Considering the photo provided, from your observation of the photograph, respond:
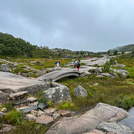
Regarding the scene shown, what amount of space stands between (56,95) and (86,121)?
12.6 feet

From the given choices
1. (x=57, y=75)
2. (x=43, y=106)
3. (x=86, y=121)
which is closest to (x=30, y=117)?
(x=43, y=106)

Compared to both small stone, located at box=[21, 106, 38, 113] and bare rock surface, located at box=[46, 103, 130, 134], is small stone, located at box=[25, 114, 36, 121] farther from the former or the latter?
bare rock surface, located at box=[46, 103, 130, 134]

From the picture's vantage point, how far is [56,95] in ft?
32.9

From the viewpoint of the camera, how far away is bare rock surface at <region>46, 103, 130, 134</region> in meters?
6.13

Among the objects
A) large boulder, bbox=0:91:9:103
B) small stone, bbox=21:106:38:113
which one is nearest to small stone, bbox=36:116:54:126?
small stone, bbox=21:106:38:113

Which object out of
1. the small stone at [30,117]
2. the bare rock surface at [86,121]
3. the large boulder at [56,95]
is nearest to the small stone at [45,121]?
the bare rock surface at [86,121]

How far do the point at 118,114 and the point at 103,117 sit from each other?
1.55 metres

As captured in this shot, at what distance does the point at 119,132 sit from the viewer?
543 cm

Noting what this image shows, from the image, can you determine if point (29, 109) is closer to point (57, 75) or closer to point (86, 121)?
point (86, 121)

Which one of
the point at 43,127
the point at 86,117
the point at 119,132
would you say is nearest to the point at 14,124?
the point at 43,127

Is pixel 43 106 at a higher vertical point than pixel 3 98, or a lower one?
lower

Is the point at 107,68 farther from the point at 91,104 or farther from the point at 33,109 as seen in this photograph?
the point at 33,109

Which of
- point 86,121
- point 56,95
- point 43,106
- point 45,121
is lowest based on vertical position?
point 86,121

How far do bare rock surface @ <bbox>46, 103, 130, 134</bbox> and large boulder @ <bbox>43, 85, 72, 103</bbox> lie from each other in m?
2.55
